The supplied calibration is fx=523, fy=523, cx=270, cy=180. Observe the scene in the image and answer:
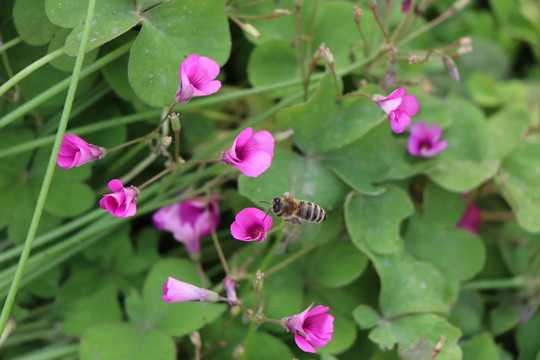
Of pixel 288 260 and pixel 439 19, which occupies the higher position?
pixel 439 19

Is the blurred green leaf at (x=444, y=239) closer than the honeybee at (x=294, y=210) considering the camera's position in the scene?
No

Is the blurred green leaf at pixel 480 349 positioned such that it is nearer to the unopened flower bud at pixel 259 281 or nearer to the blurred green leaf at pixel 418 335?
the blurred green leaf at pixel 418 335

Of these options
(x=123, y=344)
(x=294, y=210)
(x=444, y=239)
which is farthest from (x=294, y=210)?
(x=444, y=239)

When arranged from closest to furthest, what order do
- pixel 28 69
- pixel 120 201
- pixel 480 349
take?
pixel 120 201 < pixel 28 69 < pixel 480 349

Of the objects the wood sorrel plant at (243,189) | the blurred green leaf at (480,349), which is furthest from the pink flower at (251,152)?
the blurred green leaf at (480,349)

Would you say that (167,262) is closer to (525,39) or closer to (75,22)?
(75,22)

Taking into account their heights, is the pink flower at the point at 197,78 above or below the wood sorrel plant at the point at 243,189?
above

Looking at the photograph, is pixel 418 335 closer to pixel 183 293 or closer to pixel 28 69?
pixel 183 293
